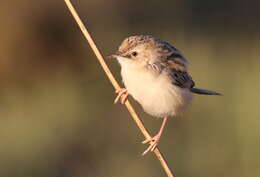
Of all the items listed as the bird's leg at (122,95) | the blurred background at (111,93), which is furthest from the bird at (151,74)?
the blurred background at (111,93)

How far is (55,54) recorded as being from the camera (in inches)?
451

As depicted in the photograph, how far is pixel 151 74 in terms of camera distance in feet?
20.0

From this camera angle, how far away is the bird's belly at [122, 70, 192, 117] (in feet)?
19.9

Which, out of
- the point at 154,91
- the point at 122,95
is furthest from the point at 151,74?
the point at 122,95

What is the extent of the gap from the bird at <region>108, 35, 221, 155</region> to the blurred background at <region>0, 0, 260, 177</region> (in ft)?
9.10

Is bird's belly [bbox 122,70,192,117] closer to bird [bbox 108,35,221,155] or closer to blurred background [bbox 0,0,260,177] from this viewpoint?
bird [bbox 108,35,221,155]

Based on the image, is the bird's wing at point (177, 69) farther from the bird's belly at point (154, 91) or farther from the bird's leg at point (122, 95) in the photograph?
the bird's leg at point (122, 95)

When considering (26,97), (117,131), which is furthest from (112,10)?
(117,131)

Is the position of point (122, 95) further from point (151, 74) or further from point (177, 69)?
point (177, 69)

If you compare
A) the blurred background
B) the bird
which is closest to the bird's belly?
the bird

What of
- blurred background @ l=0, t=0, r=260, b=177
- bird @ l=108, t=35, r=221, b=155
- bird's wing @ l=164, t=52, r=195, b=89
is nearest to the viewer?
bird @ l=108, t=35, r=221, b=155

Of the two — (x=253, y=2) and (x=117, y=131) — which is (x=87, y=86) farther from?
(x=253, y=2)

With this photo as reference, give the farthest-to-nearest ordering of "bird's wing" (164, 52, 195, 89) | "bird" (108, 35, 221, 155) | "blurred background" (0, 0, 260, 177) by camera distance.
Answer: "blurred background" (0, 0, 260, 177) → "bird's wing" (164, 52, 195, 89) → "bird" (108, 35, 221, 155)

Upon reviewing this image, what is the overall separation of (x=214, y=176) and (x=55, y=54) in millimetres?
3470
